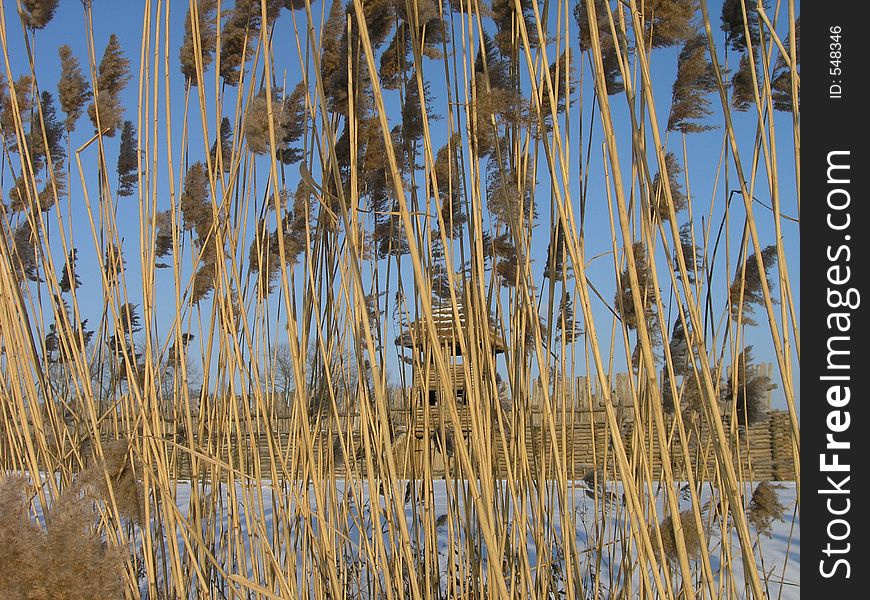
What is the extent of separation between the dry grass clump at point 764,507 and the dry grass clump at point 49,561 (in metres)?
0.99

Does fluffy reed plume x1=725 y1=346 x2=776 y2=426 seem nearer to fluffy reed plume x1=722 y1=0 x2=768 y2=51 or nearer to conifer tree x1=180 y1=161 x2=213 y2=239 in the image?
fluffy reed plume x1=722 y1=0 x2=768 y2=51

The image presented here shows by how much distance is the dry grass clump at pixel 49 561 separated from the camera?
78 centimetres

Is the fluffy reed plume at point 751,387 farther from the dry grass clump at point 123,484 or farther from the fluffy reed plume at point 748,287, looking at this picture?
the dry grass clump at point 123,484

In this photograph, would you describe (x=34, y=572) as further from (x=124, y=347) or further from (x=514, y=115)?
(x=514, y=115)

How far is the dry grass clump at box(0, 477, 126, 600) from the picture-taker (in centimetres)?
78

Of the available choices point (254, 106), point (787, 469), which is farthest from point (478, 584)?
point (787, 469)

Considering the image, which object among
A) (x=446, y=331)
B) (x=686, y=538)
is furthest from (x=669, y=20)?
(x=686, y=538)

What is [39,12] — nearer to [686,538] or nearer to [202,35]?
[202,35]

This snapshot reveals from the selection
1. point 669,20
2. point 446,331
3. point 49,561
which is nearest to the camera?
point 49,561

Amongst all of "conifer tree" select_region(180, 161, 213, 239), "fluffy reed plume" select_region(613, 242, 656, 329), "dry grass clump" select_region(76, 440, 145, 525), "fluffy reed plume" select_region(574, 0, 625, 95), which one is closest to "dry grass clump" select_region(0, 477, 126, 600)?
"dry grass clump" select_region(76, 440, 145, 525)

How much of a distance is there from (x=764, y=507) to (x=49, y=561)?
1057 millimetres
